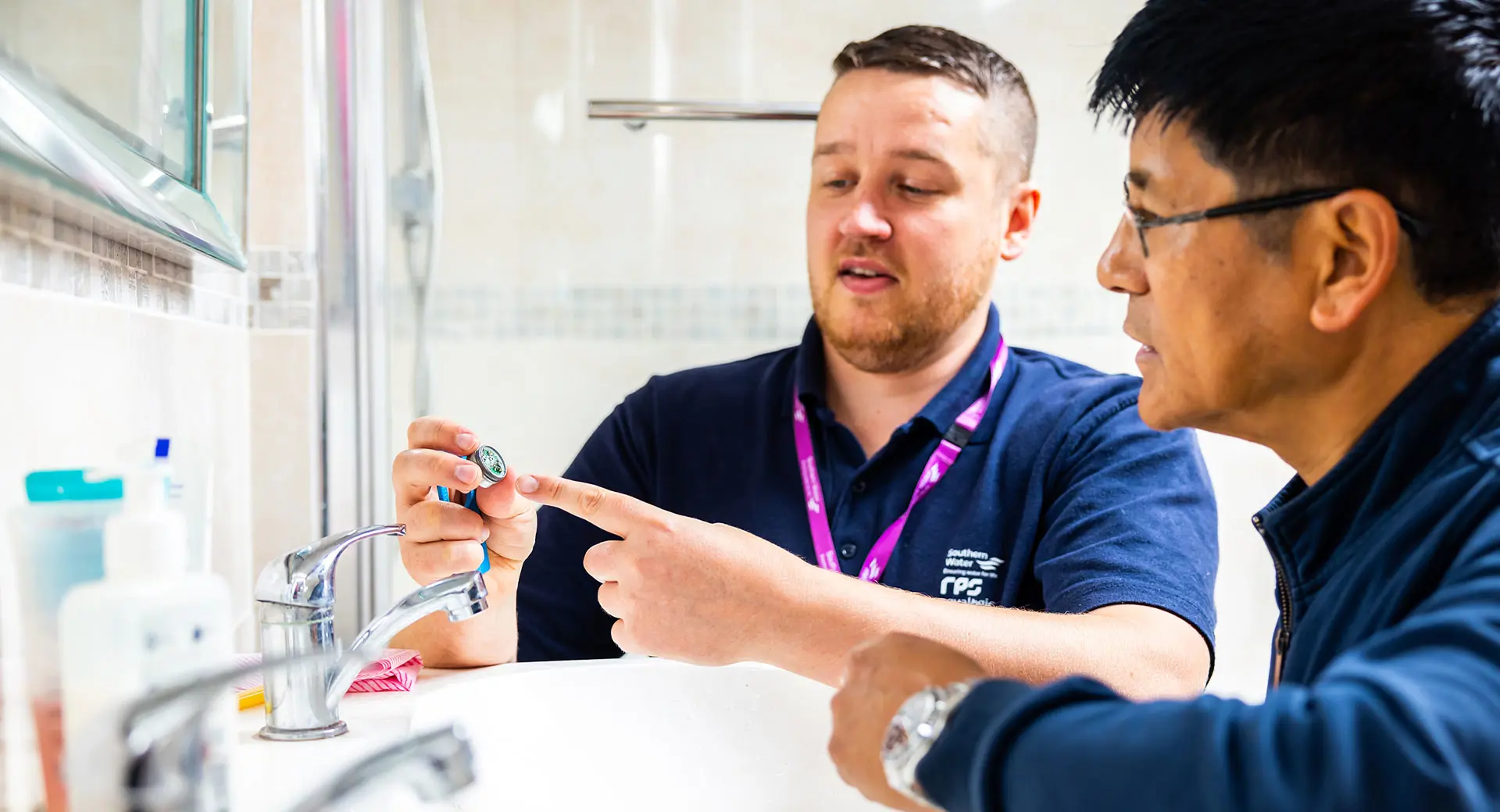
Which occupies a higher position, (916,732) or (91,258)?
(91,258)

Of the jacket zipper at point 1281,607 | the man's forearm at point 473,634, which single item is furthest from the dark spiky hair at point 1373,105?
the man's forearm at point 473,634

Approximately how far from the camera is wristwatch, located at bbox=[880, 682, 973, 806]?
0.48 meters

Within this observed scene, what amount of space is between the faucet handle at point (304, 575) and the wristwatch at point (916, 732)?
45 centimetres

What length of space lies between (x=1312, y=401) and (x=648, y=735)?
557mm

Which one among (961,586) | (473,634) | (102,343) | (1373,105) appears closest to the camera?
(1373,105)

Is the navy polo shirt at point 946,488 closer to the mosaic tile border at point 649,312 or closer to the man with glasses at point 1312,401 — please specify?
the mosaic tile border at point 649,312

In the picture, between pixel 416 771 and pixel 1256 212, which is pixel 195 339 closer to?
pixel 416 771

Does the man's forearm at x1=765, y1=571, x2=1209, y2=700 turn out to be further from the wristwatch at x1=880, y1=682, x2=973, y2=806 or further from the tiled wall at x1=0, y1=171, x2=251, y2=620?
the tiled wall at x1=0, y1=171, x2=251, y2=620

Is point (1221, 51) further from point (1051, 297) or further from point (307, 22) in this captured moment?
point (1051, 297)

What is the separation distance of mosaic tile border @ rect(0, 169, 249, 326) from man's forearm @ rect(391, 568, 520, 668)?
33cm

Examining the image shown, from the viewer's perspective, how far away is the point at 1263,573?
1.69 metres

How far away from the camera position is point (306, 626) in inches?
31.4

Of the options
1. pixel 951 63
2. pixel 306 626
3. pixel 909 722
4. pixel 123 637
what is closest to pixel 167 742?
pixel 123 637

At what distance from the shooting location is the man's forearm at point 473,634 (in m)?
1.03
